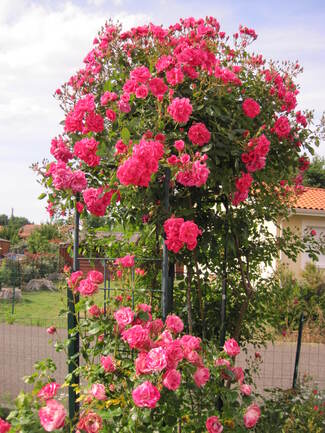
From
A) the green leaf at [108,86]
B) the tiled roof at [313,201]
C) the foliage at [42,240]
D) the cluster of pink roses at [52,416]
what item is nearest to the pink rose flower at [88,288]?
the cluster of pink roses at [52,416]

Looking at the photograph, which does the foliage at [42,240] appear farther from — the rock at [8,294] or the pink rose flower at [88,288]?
the pink rose flower at [88,288]

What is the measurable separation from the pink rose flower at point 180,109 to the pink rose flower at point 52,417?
152 centimetres

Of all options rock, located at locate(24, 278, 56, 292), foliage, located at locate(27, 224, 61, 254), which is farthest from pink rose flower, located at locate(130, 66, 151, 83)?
foliage, located at locate(27, 224, 61, 254)

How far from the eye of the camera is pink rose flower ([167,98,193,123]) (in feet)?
8.14

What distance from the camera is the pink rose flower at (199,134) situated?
103 inches

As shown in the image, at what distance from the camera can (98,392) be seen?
2256 mm

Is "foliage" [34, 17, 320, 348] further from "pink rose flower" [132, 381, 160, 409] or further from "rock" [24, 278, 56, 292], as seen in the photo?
"rock" [24, 278, 56, 292]

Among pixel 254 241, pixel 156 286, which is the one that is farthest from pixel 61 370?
pixel 254 241

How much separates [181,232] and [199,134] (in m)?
0.60

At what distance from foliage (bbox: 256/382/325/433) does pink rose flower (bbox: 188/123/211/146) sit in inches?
70.0

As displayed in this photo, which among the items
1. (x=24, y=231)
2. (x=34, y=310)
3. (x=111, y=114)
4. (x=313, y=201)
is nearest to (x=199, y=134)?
(x=111, y=114)

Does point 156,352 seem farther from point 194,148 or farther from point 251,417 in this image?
point 194,148

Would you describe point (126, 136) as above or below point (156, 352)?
above

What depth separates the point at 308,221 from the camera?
567 inches
